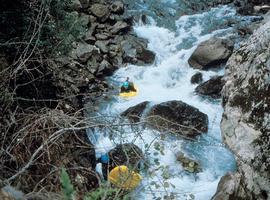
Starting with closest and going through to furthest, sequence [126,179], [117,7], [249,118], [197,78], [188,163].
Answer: [126,179] → [249,118] → [188,163] → [197,78] → [117,7]

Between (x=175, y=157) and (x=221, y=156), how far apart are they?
2.50 feet

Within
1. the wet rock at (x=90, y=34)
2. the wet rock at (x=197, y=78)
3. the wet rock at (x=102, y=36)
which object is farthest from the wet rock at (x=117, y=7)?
the wet rock at (x=197, y=78)

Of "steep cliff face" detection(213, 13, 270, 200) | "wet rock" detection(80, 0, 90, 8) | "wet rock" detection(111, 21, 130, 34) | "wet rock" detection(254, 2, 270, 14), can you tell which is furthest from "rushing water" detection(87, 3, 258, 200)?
"steep cliff face" detection(213, 13, 270, 200)

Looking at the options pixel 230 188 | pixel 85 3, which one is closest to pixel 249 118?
pixel 230 188

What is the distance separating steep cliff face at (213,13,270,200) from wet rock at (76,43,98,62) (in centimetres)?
546

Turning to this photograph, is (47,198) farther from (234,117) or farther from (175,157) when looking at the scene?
(175,157)

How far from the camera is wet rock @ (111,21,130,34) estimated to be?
35.0ft

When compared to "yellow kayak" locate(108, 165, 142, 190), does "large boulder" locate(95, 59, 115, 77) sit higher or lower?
lower

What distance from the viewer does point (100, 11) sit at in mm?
10820

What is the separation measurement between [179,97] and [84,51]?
7.89ft

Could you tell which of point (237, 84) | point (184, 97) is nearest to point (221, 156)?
point (184, 97)

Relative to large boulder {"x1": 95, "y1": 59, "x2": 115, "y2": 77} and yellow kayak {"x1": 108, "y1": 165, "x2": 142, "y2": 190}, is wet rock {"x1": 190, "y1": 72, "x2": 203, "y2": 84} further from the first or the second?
yellow kayak {"x1": 108, "y1": 165, "x2": 142, "y2": 190}

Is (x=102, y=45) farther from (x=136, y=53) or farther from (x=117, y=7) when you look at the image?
(x=117, y=7)

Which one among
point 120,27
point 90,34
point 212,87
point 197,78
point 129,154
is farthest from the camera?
point 120,27
